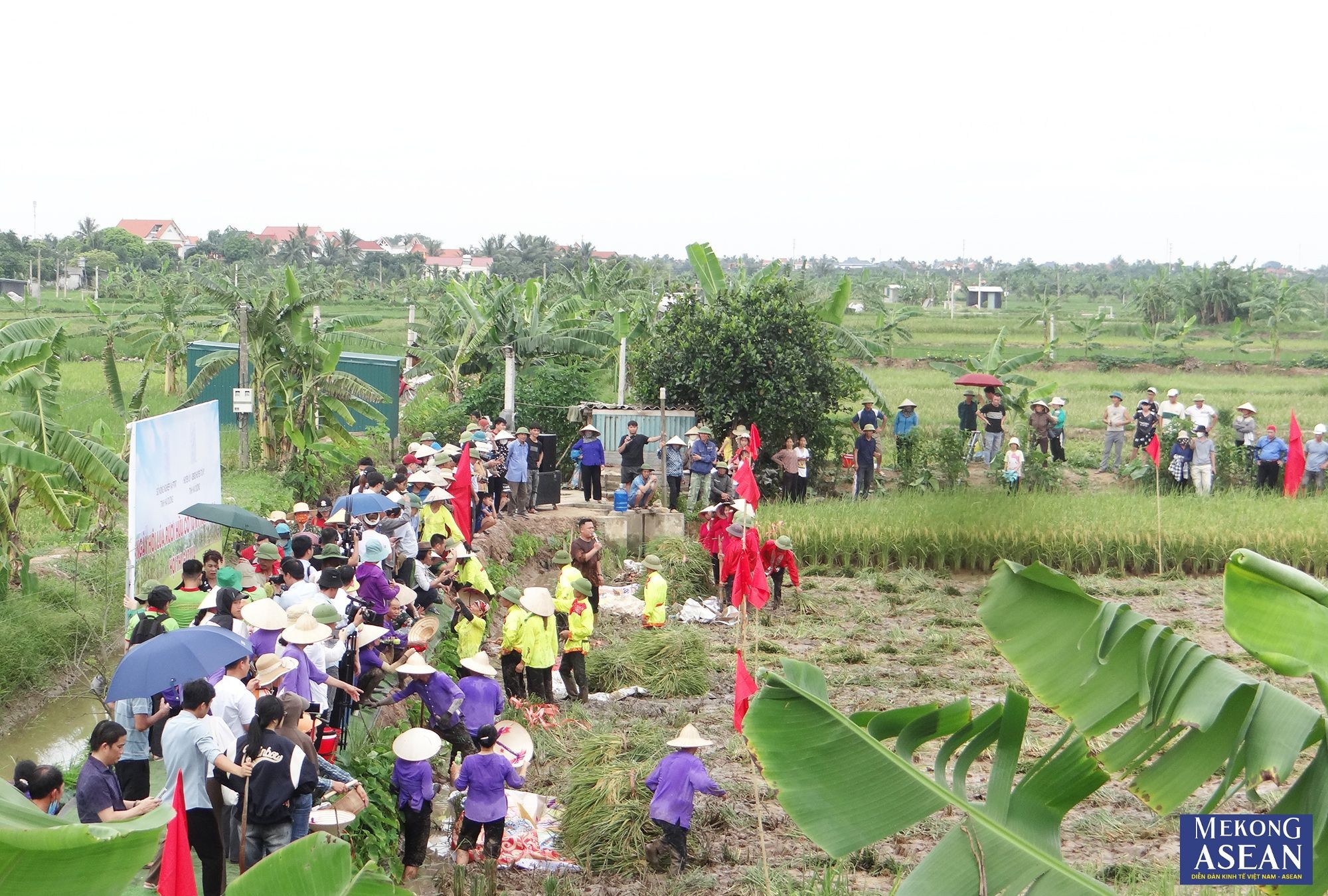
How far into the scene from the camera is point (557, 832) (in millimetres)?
7473

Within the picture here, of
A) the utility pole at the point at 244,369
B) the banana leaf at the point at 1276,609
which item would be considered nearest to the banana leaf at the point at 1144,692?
the banana leaf at the point at 1276,609

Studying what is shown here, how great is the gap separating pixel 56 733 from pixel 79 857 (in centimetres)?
814

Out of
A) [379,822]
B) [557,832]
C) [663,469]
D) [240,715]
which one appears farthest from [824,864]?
[663,469]

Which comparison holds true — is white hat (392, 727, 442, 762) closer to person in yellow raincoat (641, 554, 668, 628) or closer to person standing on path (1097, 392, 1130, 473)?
person in yellow raincoat (641, 554, 668, 628)

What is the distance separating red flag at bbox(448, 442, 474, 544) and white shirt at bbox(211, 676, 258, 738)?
20.3ft

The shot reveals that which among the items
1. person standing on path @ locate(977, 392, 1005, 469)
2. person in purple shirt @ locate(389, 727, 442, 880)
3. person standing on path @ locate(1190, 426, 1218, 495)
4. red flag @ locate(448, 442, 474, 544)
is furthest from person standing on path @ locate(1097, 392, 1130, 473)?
person in purple shirt @ locate(389, 727, 442, 880)

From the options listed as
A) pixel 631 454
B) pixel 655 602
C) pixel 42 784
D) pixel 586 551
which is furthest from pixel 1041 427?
pixel 42 784

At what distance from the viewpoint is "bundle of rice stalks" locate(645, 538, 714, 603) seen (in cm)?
1370

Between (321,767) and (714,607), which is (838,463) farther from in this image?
(321,767)

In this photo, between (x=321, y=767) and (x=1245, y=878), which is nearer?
(x=1245, y=878)

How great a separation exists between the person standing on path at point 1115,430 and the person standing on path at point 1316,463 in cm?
272

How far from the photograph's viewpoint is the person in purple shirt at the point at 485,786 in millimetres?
6531

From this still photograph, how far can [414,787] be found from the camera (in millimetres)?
6496

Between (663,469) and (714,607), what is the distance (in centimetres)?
336
